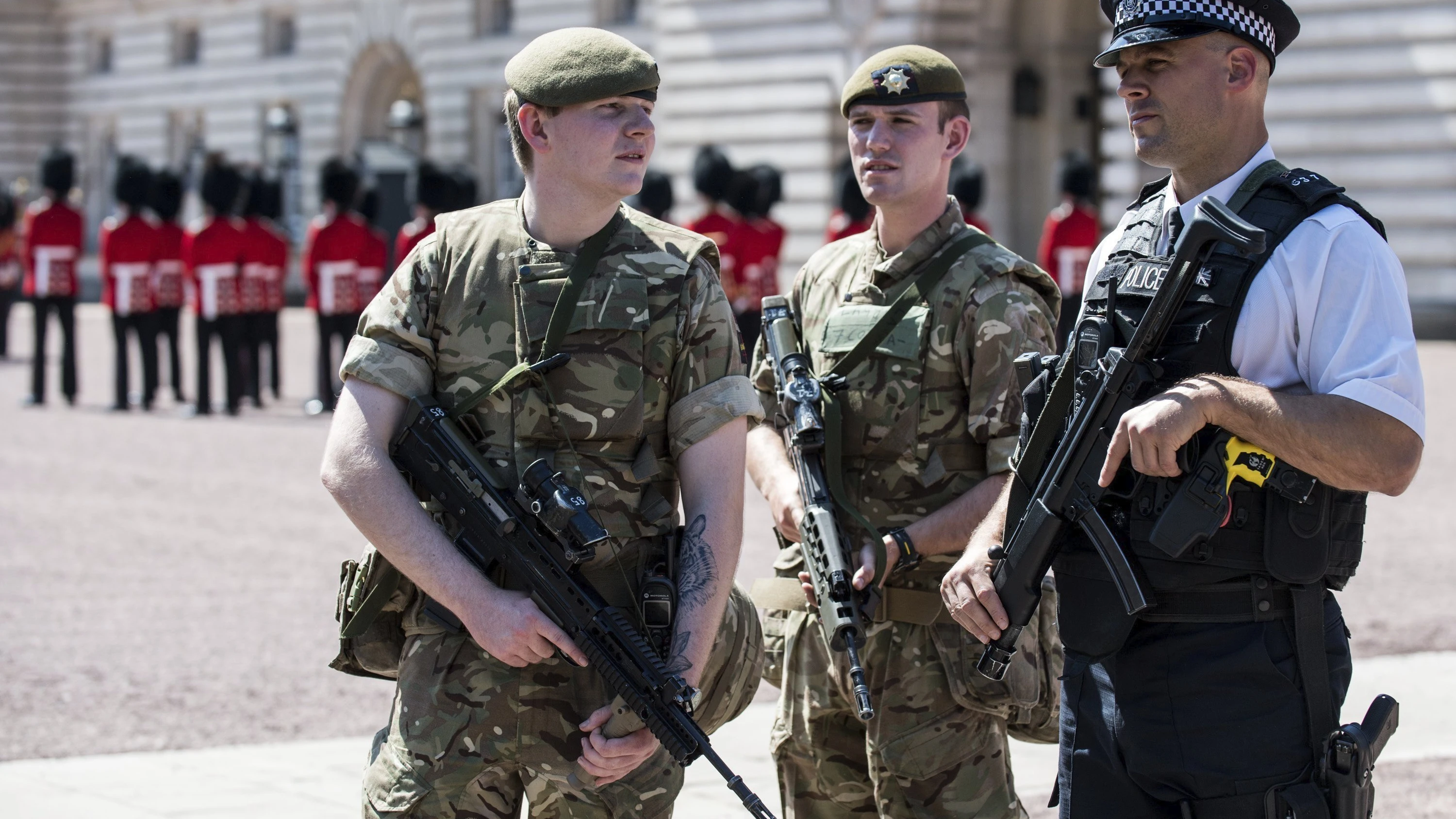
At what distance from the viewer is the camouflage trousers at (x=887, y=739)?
3.46 metres

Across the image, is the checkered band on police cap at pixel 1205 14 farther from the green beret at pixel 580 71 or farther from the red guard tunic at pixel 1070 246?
the red guard tunic at pixel 1070 246

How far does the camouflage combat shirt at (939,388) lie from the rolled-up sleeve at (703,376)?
2.02 ft

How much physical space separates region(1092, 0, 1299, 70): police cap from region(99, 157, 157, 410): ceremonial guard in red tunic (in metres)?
13.4

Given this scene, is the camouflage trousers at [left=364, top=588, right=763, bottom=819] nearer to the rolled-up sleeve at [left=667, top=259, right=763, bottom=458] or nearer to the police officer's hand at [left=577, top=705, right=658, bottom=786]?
the police officer's hand at [left=577, top=705, right=658, bottom=786]

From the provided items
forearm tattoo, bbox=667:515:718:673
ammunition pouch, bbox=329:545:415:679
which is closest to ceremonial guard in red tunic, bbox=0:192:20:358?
ammunition pouch, bbox=329:545:415:679

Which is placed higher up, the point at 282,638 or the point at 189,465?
the point at 282,638

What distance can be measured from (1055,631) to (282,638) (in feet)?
12.9

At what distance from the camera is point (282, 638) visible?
22.3ft

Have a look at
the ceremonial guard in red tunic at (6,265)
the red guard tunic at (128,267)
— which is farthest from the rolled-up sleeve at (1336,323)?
the ceremonial guard in red tunic at (6,265)

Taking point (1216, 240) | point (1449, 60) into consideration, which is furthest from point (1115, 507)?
point (1449, 60)

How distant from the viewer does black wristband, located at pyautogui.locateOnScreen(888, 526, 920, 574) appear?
3.46m

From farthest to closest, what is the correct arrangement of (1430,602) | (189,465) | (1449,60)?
1. (1449,60)
2. (189,465)
3. (1430,602)

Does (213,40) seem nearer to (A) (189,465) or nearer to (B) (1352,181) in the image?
(B) (1352,181)

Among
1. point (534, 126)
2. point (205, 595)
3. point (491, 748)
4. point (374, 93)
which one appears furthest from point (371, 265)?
point (374, 93)
